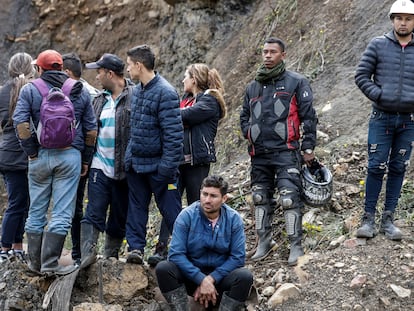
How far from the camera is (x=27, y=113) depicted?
598cm

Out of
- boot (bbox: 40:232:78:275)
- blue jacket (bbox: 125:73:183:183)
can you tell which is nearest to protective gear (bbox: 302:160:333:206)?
blue jacket (bbox: 125:73:183:183)

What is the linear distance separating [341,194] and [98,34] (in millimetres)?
8753

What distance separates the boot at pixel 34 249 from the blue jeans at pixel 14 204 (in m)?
0.65

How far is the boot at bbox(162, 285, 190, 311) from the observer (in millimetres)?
5512

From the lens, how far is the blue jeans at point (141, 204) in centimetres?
626

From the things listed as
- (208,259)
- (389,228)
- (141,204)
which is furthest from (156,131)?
Result: (389,228)

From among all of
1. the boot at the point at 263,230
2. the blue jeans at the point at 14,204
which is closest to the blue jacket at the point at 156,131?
the boot at the point at 263,230

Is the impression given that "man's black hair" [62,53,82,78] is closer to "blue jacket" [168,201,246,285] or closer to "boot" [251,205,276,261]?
"blue jacket" [168,201,246,285]

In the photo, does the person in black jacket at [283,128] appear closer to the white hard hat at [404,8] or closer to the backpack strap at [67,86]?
the white hard hat at [404,8]

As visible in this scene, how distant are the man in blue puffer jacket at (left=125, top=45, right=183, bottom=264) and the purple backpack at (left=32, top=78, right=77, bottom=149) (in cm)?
57

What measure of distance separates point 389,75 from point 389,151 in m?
0.69

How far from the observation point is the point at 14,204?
6.79 meters

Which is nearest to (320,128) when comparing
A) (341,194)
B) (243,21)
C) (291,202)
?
(341,194)

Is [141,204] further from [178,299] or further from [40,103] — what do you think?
[40,103]
